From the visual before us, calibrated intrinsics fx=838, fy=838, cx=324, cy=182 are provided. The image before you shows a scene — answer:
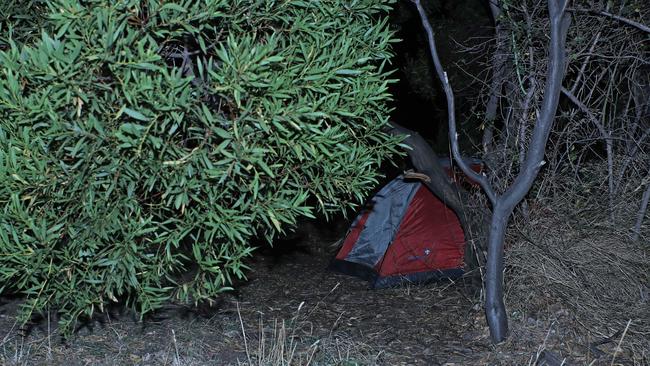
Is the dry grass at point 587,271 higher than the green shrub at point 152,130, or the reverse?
the green shrub at point 152,130

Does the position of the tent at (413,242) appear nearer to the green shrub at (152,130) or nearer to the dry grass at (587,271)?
the dry grass at (587,271)

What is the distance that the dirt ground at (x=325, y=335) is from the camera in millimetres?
6555

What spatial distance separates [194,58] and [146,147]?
1.18 m

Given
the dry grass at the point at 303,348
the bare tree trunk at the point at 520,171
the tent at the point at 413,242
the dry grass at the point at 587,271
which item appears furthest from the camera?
the tent at the point at 413,242

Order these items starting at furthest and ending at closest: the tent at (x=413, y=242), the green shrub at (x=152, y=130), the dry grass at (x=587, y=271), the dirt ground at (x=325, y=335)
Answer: the tent at (x=413, y=242) → the dry grass at (x=587, y=271) → the dirt ground at (x=325, y=335) → the green shrub at (x=152, y=130)

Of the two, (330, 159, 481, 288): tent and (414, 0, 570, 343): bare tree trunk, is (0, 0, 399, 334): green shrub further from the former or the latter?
(330, 159, 481, 288): tent

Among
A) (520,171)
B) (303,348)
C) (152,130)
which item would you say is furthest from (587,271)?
(152,130)

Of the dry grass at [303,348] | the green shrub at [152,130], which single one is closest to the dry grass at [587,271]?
the dry grass at [303,348]

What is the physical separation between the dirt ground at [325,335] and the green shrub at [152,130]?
1.24m

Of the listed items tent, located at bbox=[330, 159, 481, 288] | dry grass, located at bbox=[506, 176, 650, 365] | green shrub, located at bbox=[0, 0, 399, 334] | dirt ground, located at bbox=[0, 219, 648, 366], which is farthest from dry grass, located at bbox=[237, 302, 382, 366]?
tent, located at bbox=[330, 159, 481, 288]

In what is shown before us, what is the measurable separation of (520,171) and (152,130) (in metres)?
3.28

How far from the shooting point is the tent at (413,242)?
360 inches

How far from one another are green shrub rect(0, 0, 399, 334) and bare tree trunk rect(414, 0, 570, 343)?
171 centimetres

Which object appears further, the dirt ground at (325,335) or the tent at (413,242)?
the tent at (413,242)
